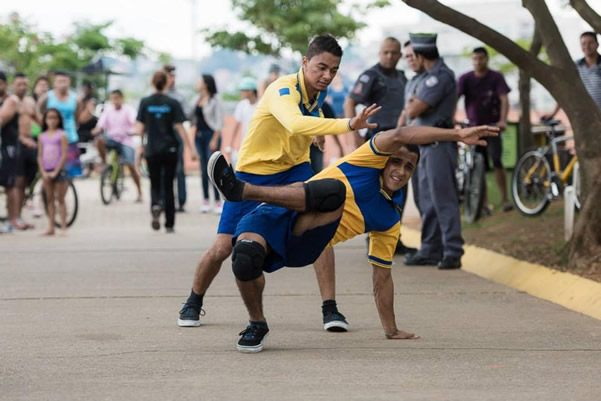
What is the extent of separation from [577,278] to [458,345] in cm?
248

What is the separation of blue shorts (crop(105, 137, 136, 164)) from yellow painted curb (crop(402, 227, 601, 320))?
9824mm

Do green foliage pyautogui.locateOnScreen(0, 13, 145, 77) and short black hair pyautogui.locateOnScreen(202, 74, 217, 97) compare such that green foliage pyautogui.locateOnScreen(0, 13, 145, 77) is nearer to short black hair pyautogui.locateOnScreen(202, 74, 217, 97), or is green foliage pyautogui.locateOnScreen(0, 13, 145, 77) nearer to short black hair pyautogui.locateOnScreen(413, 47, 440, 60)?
short black hair pyautogui.locateOnScreen(202, 74, 217, 97)

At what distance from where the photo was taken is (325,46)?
720cm

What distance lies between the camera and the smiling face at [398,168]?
7.15m

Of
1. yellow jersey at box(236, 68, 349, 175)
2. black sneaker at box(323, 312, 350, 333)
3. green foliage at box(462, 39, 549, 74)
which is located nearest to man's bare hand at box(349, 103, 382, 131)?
yellow jersey at box(236, 68, 349, 175)

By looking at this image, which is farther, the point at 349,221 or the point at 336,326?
the point at 336,326

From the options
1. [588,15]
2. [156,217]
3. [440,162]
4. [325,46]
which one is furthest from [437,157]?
[156,217]

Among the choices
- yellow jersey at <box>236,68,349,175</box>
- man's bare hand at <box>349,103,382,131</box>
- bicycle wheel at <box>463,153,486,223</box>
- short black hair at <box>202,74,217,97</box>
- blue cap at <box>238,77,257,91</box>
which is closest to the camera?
man's bare hand at <box>349,103,382,131</box>

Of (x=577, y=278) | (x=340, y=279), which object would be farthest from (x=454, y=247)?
(x=577, y=278)

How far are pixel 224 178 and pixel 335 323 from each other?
58.7 inches

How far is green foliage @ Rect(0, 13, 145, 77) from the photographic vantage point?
40781 millimetres

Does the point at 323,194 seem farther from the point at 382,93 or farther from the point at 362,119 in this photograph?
A: the point at 382,93

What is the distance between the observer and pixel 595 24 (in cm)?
1005

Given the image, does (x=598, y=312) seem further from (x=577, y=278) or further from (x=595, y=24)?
(x=595, y=24)
